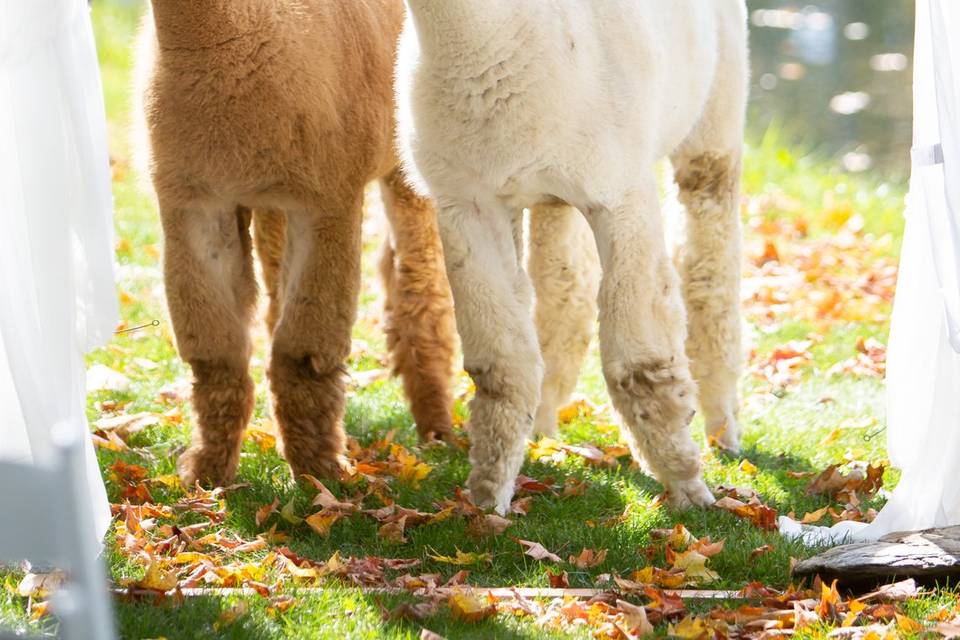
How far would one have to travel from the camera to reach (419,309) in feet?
16.2

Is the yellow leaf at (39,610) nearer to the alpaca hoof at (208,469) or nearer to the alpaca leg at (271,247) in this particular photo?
the alpaca hoof at (208,469)

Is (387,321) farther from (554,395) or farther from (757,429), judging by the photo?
(757,429)

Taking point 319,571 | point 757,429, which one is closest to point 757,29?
point 757,429

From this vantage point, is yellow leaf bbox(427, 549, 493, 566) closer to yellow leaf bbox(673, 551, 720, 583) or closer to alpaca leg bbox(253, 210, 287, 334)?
yellow leaf bbox(673, 551, 720, 583)

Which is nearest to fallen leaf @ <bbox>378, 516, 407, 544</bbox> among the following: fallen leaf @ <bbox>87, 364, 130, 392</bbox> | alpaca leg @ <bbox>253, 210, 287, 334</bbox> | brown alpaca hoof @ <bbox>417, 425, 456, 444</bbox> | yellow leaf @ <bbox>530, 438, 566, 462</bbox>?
yellow leaf @ <bbox>530, 438, 566, 462</bbox>

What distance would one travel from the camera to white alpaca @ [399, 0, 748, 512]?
3.68 metres

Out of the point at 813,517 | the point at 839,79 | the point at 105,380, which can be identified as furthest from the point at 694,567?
the point at 839,79

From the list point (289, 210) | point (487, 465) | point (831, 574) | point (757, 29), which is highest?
point (757, 29)

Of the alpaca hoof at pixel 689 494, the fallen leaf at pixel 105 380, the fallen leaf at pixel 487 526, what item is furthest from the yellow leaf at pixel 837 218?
the fallen leaf at pixel 487 526

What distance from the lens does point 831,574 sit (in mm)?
3424

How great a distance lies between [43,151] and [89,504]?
842 millimetres

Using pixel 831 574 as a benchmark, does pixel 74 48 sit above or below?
above

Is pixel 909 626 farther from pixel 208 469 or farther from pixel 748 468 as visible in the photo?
pixel 208 469

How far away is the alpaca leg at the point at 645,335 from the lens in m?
3.88
